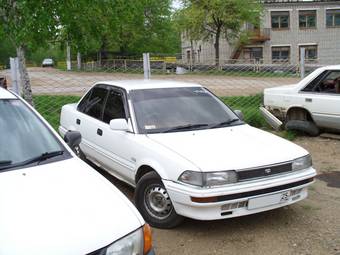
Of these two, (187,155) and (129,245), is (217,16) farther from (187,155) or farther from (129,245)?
(129,245)

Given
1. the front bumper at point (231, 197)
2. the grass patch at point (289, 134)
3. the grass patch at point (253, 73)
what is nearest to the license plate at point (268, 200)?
the front bumper at point (231, 197)

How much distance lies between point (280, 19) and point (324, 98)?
1684 inches

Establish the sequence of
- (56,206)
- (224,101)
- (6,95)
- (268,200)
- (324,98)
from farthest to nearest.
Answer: (224,101), (324,98), (268,200), (6,95), (56,206)

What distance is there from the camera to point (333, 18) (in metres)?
49.1

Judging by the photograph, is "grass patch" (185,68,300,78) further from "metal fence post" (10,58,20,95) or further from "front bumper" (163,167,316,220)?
"front bumper" (163,167,316,220)

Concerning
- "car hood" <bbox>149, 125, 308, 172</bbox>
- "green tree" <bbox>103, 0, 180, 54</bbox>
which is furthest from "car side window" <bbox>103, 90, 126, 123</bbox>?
"green tree" <bbox>103, 0, 180, 54</bbox>

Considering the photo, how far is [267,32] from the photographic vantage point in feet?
158

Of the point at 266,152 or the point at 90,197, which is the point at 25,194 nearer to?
the point at 90,197

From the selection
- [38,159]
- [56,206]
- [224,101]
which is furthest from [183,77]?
[56,206]

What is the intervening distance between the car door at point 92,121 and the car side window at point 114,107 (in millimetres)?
130

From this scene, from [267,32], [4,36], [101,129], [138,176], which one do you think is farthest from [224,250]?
[267,32]

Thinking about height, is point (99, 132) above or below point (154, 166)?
above

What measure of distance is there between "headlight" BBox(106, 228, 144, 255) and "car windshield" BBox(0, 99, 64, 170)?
119 cm

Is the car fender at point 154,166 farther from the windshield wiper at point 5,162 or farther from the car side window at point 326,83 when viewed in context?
the car side window at point 326,83
